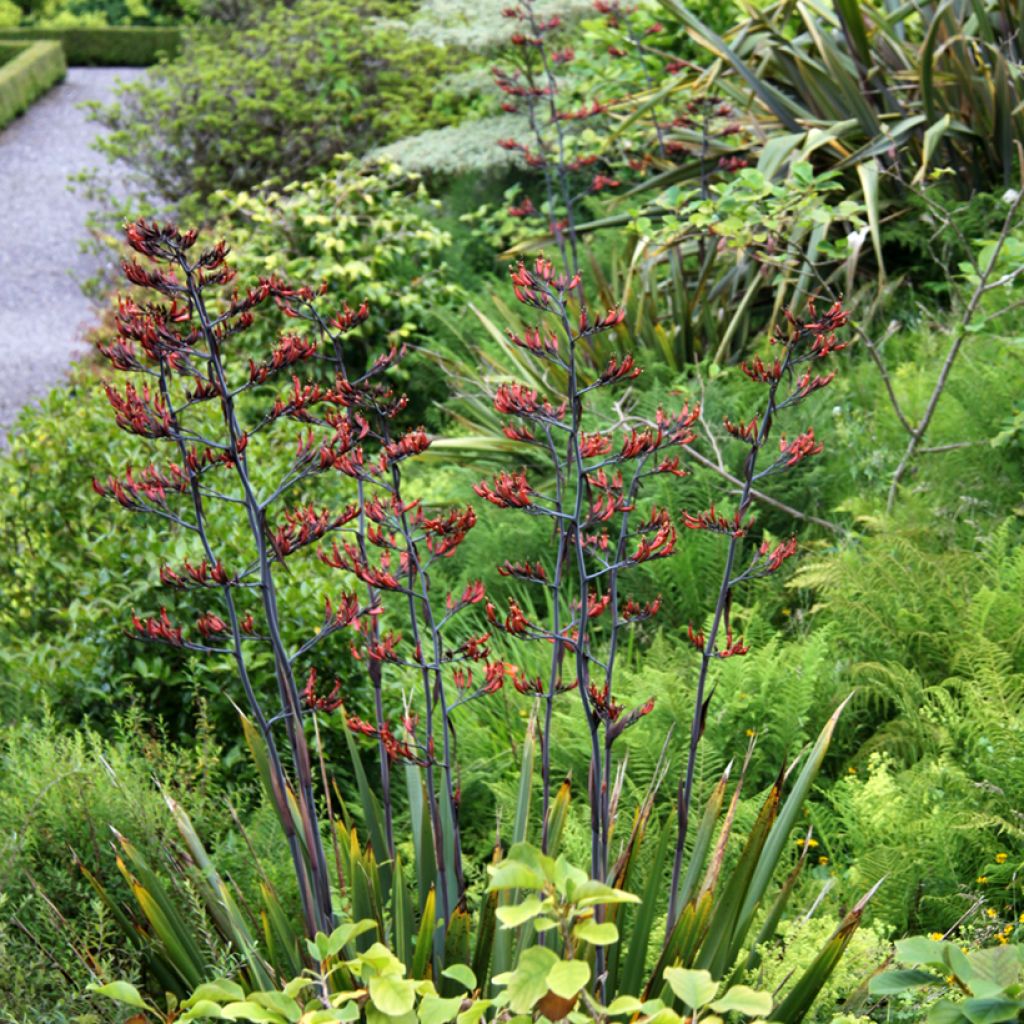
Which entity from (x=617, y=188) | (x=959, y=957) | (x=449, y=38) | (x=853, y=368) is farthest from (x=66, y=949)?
(x=449, y=38)

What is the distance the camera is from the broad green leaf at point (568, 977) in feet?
3.90

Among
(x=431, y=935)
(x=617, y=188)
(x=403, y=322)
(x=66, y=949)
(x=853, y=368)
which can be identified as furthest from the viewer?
(x=617, y=188)

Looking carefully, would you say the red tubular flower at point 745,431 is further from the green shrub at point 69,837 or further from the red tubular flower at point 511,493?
the green shrub at point 69,837

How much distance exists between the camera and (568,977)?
47.4 inches

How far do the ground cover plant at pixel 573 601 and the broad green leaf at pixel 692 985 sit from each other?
0.5 inches

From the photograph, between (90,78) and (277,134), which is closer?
(277,134)

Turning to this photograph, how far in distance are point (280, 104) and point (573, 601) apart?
8.51 meters

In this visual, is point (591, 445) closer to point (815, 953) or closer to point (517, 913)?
point (517, 913)

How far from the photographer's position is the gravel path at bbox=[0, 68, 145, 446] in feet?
29.0

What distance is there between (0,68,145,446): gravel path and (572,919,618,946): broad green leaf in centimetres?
681

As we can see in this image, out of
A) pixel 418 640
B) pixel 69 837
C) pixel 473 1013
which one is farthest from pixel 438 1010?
pixel 69 837

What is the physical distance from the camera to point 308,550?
12.4 feet

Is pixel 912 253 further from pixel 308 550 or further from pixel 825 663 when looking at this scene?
pixel 308 550

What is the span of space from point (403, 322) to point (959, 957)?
5.91 meters
